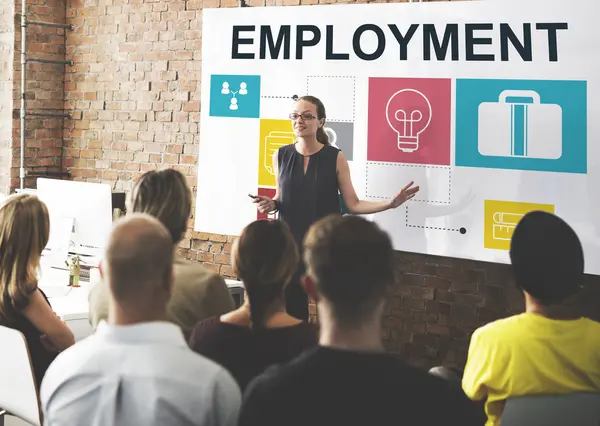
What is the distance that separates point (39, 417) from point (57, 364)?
1131mm

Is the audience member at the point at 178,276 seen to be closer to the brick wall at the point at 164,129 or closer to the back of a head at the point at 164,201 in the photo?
the back of a head at the point at 164,201

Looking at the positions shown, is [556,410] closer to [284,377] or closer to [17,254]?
[284,377]

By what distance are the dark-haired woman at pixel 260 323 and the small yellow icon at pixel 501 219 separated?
88.4 inches

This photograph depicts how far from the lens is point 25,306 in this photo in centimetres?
255

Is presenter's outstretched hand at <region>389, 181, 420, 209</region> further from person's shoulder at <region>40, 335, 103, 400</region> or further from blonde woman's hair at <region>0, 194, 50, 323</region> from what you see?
person's shoulder at <region>40, 335, 103, 400</region>

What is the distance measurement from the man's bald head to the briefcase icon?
8.97 ft

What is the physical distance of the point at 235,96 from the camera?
191 inches

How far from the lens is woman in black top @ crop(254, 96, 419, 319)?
409 centimetres

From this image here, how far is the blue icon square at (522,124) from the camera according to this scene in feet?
12.3

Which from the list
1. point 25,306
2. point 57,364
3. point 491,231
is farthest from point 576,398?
point 491,231

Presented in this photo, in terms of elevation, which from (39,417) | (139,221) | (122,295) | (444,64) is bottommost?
(39,417)

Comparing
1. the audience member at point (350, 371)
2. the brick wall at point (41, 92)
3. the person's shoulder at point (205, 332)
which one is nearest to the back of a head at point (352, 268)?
the audience member at point (350, 371)

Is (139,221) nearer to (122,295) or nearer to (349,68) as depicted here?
(122,295)

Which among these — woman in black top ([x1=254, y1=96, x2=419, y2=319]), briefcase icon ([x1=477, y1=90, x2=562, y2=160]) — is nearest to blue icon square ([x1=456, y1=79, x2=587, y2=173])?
briefcase icon ([x1=477, y1=90, x2=562, y2=160])
